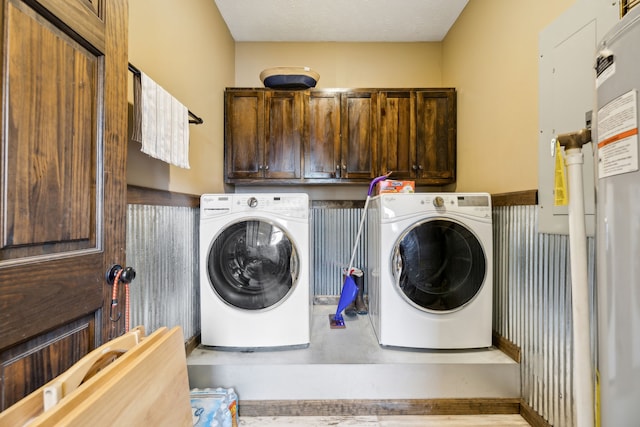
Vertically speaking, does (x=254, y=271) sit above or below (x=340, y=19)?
below

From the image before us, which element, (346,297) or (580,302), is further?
(346,297)

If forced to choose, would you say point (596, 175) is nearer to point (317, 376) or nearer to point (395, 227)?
point (395, 227)

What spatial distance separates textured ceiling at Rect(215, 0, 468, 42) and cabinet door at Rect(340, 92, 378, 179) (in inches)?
24.4

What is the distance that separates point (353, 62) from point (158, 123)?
2.14 m

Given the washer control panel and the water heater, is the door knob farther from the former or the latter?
the water heater

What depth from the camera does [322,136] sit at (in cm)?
259

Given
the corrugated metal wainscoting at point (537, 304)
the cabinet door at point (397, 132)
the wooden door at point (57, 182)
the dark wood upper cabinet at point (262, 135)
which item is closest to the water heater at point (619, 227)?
the corrugated metal wainscoting at point (537, 304)

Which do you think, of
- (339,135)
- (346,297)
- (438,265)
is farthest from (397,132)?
(346,297)

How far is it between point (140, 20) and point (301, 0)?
1356mm

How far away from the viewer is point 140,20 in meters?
1.38

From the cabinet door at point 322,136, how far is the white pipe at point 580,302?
1933 mm

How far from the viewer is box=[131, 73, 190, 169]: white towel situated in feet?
4.07

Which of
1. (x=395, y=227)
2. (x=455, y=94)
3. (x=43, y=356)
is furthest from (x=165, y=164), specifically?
(x=455, y=94)

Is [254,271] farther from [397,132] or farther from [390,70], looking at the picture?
[390,70]
